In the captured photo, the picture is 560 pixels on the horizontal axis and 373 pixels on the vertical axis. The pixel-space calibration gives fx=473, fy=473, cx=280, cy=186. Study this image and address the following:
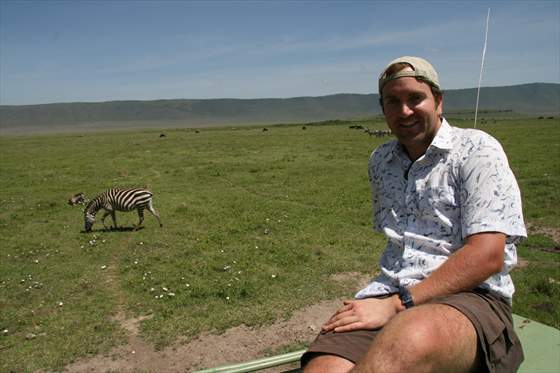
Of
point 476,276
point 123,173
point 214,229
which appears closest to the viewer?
point 476,276

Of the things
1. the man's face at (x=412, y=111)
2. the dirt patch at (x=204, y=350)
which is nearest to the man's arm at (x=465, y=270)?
the man's face at (x=412, y=111)

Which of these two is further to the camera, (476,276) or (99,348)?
(99,348)

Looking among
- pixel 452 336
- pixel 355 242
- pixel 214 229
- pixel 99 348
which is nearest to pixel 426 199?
pixel 452 336

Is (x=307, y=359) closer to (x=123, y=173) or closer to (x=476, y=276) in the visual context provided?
(x=476, y=276)

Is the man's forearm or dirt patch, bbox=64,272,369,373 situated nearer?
the man's forearm

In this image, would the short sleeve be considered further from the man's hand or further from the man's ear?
the man's hand

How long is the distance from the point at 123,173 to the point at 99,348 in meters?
20.3

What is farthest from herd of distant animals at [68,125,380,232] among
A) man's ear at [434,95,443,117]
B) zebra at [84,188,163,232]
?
man's ear at [434,95,443,117]

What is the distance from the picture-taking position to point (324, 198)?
1586 centimetres

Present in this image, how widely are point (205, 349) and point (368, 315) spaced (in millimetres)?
3927

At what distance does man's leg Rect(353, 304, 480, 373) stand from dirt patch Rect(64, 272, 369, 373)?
3691 mm

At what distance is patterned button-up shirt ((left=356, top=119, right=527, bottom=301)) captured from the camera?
2746mm

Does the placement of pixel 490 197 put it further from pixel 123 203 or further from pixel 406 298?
pixel 123 203

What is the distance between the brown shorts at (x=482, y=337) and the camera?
2.53m
